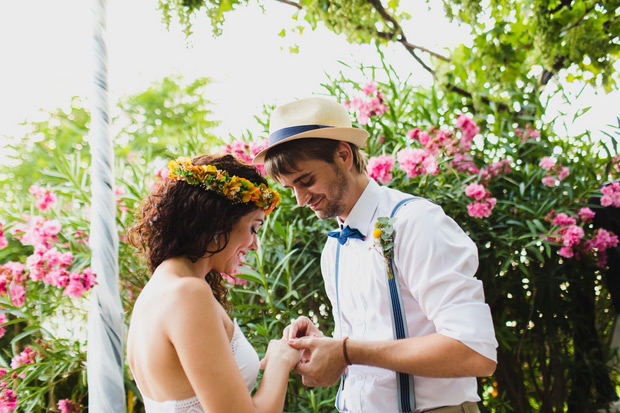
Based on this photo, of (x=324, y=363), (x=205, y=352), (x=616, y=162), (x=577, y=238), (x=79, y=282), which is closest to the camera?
(x=205, y=352)

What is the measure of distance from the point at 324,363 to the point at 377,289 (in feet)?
0.87

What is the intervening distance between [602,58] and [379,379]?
10.0ft

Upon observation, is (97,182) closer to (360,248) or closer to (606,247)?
(360,248)

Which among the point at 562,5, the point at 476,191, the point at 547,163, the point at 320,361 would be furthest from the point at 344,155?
the point at 562,5

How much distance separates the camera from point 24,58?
986 centimetres

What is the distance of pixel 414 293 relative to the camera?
1.51m

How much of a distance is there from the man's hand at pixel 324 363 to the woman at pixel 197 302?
5 centimetres

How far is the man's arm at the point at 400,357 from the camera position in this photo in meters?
1.40

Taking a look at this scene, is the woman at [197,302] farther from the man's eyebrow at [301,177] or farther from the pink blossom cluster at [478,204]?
the pink blossom cluster at [478,204]

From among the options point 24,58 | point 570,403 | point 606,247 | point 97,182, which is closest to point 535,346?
point 570,403

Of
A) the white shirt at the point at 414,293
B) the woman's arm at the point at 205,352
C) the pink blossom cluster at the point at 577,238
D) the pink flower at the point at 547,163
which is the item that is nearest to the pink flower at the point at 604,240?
the pink blossom cluster at the point at 577,238

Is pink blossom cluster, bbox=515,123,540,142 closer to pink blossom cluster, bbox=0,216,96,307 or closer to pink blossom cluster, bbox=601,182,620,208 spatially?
pink blossom cluster, bbox=601,182,620,208

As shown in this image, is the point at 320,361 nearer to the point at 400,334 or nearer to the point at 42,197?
the point at 400,334

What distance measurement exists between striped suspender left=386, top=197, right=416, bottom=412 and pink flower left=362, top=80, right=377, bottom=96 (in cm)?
178
